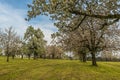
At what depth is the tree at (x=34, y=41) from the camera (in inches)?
3962

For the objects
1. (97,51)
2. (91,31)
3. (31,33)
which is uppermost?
(31,33)

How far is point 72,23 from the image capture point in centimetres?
1862

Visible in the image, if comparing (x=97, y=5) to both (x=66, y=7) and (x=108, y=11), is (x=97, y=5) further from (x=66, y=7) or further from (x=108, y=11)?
(x=66, y=7)

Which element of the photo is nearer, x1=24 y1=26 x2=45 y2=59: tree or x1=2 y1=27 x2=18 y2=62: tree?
x1=2 y1=27 x2=18 y2=62: tree

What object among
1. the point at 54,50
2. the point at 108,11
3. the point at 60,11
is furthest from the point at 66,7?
the point at 54,50

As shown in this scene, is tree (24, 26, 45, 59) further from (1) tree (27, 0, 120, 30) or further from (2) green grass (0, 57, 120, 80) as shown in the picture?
(1) tree (27, 0, 120, 30)

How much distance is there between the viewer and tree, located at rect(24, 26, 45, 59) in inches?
3962

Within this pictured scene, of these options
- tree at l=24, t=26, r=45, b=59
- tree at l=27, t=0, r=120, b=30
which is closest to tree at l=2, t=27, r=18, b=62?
tree at l=24, t=26, r=45, b=59

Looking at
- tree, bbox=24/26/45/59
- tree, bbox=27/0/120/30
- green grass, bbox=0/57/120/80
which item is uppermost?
tree, bbox=24/26/45/59

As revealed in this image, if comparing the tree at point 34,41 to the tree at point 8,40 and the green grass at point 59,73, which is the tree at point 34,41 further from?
the green grass at point 59,73

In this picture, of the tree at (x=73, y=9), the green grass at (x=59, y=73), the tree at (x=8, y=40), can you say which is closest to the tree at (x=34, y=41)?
the tree at (x=8, y=40)

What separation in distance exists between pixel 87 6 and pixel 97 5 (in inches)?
29.3

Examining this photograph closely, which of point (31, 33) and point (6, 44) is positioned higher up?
point (31, 33)

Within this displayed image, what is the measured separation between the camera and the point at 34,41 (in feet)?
332
